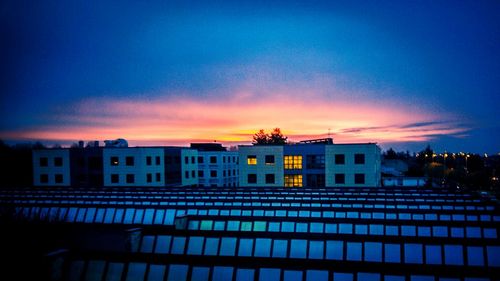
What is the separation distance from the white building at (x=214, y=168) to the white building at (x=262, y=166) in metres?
28.3

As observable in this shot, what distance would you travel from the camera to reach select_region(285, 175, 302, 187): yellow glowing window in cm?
5328

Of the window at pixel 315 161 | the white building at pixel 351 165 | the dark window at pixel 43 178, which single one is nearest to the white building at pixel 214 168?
the dark window at pixel 43 178

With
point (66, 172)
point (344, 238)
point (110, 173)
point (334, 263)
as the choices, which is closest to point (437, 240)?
point (344, 238)

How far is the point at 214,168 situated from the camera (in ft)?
273

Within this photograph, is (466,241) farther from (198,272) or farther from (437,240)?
(198,272)

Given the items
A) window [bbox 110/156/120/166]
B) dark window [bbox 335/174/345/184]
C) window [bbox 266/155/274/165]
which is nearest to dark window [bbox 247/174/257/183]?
window [bbox 266/155/274/165]

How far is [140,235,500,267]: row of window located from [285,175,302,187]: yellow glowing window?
3903 cm

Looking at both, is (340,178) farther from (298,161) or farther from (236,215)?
(236,215)

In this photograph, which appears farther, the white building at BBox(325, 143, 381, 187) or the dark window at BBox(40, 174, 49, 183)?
the dark window at BBox(40, 174, 49, 183)

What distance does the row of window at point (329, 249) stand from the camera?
42.9 feet

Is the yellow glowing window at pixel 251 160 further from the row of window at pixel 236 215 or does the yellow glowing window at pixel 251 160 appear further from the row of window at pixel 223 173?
the row of window at pixel 236 215

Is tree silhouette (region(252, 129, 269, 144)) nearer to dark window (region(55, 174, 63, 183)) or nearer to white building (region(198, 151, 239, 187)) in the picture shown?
white building (region(198, 151, 239, 187))

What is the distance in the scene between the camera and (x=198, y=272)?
1152cm

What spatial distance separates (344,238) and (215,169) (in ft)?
230
